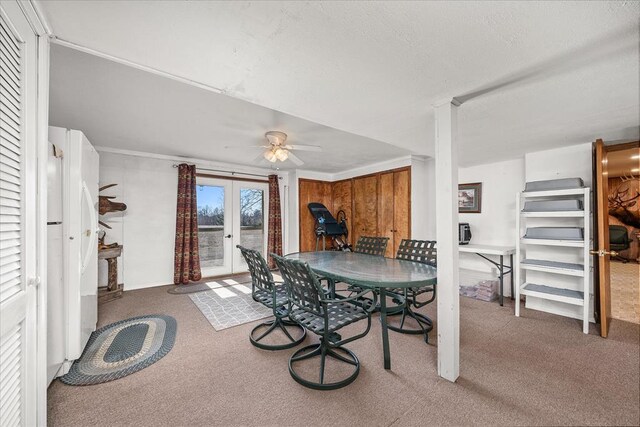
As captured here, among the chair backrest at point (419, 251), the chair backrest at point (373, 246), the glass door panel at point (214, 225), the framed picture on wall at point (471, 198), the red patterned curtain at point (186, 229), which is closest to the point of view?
the chair backrest at point (419, 251)

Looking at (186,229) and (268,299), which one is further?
(186,229)

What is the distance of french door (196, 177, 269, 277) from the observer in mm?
4664

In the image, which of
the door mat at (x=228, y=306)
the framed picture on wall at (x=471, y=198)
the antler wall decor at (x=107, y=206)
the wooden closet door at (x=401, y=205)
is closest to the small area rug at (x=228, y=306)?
the door mat at (x=228, y=306)

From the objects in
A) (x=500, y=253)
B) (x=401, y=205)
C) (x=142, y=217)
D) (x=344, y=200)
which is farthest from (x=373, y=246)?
(x=142, y=217)

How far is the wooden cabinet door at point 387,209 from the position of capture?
177 inches

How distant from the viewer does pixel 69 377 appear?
180 cm

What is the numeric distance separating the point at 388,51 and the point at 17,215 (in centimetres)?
186

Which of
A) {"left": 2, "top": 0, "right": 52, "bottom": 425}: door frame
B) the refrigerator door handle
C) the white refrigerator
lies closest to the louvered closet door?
{"left": 2, "top": 0, "right": 52, "bottom": 425}: door frame

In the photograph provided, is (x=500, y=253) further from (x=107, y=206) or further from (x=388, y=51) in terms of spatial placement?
(x=107, y=206)

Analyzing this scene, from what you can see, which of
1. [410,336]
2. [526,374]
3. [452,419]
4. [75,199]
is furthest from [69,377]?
[526,374]

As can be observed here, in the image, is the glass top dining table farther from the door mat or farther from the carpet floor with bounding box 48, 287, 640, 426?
the door mat

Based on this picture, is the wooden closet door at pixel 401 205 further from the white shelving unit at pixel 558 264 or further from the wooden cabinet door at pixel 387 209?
the white shelving unit at pixel 558 264

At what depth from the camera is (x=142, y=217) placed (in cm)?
405

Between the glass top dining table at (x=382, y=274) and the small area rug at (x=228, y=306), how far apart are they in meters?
1.03
